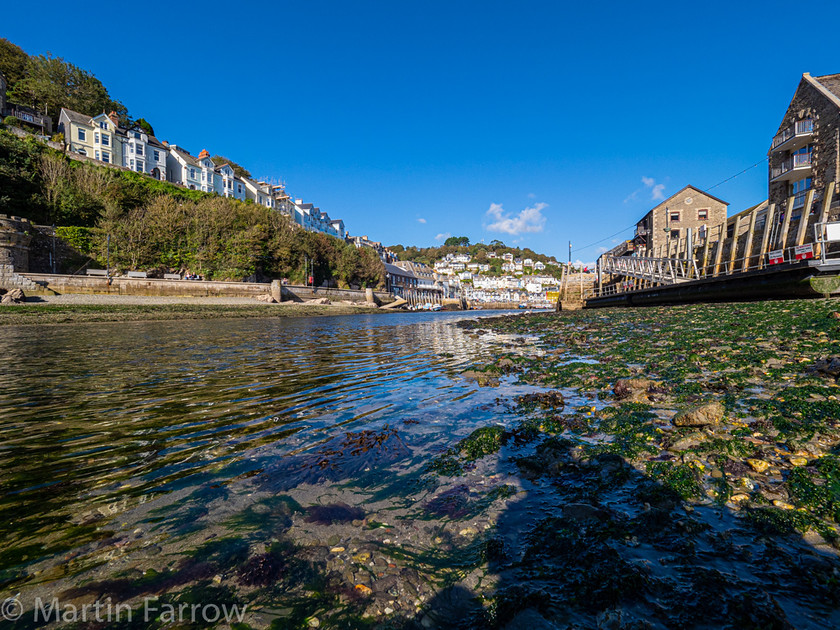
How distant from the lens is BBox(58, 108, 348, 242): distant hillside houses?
67.1 meters

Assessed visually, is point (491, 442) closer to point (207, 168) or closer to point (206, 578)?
point (206, 578)

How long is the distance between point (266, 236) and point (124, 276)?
958 inches

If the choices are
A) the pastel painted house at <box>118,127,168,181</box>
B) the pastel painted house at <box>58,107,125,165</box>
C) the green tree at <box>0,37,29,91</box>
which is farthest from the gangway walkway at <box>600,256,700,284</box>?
the green tree at <box>0,37,29,91</box>

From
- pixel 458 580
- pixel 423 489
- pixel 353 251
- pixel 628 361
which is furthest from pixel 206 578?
pixel 353 251

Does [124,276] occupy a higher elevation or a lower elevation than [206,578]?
higher

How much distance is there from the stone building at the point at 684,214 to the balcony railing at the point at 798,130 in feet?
65.7

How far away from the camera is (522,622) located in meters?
2.00

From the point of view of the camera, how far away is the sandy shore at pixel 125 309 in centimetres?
2803

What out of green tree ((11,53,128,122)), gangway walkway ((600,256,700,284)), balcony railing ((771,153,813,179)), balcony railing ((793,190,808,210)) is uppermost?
green tree ((11,53,128,122))

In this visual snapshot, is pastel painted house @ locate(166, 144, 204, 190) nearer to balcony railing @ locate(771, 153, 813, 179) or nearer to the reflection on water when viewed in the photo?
the reflection on water

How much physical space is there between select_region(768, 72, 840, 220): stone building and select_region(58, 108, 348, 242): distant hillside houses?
86842mm

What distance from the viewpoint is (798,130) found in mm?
34844

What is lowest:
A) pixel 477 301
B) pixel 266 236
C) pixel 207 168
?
pixel 477 301

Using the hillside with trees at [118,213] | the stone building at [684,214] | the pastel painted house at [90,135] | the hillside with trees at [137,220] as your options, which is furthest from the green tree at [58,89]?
the stone building at [684,214]
